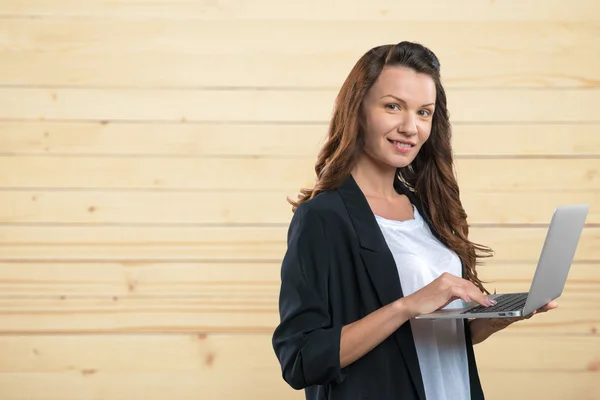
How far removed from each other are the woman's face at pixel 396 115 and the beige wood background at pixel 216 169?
37.5 inches

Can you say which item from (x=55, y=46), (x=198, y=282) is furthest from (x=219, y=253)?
(x=55, y=46)

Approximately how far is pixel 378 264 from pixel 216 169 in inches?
44.2

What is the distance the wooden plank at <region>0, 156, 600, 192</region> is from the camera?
7.89 ft

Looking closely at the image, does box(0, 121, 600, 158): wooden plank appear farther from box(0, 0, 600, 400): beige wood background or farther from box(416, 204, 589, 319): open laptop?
box(416, 204, 589, 319): open laptop

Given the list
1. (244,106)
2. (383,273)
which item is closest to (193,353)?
(244,106)

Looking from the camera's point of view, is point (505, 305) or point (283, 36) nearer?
point (505, 305)

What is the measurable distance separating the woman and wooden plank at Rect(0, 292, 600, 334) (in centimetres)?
94


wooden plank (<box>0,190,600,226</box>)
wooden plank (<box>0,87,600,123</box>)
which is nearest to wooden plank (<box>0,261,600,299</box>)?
wooden plank (<box>0,190,600,226</box>)

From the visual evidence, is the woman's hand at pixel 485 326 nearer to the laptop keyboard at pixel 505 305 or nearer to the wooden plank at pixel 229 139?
the laptop keyboard at pixel 505 305

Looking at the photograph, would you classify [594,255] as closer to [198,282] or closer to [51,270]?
[198,282]

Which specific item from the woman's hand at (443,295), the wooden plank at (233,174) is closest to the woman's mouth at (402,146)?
the woman's hand at (443,295)

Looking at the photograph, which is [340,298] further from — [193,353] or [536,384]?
[536,384]

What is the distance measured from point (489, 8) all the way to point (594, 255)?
2.63 ft

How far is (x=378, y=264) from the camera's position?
1370mm
